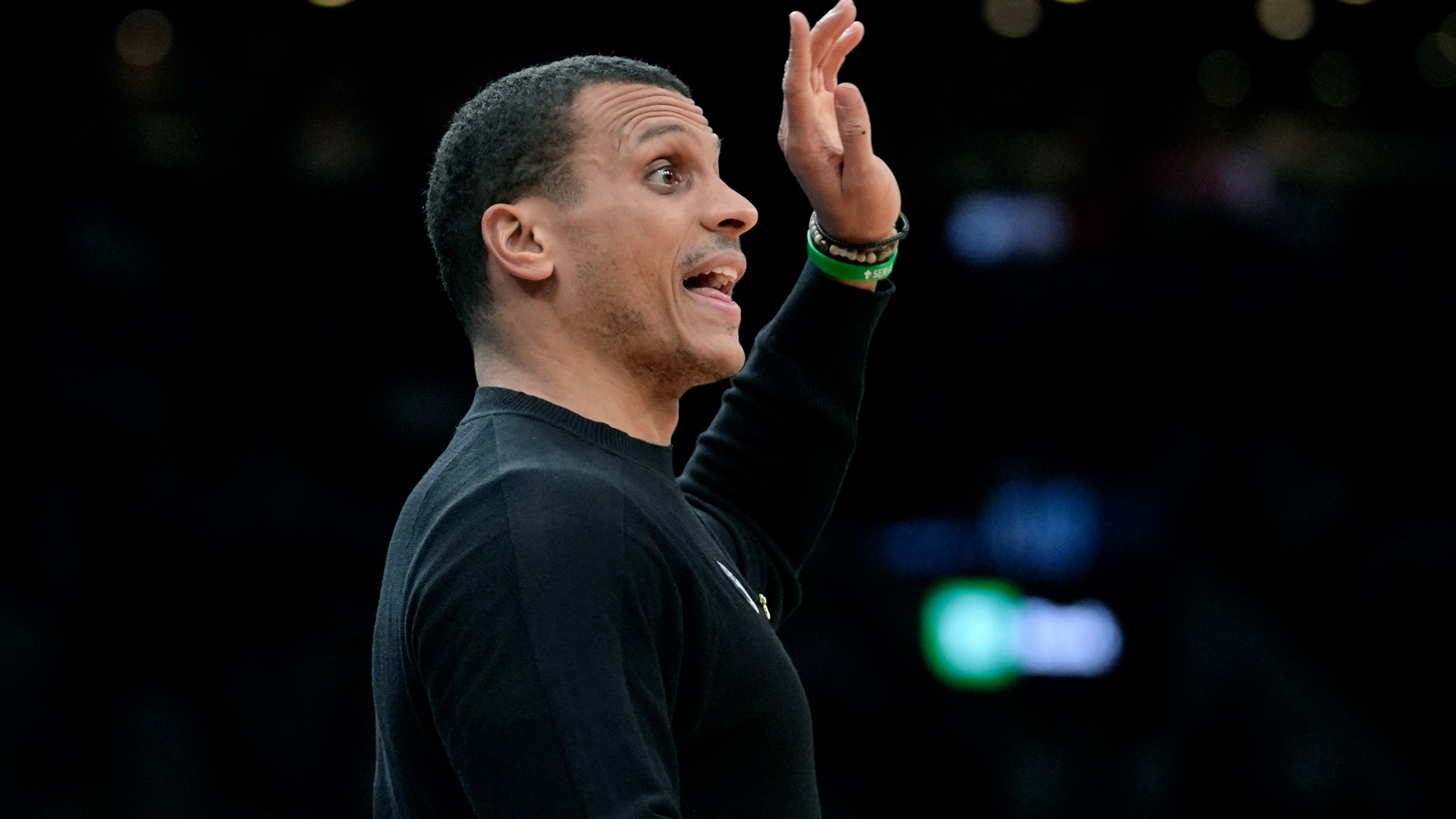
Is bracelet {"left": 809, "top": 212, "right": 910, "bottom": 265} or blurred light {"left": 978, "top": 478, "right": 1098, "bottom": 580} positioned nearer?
bracelet {"left": 809, "top": 212, "right": 910, "bottom": 265}

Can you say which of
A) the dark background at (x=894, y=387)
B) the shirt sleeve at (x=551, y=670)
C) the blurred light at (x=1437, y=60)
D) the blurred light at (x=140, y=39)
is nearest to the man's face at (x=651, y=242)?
the shirt sleeve at (x=551, y=670)

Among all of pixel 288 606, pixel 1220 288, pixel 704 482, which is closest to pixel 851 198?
pixel 704 482

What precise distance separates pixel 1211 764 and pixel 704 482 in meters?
2.70

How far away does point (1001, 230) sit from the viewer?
4461 mm

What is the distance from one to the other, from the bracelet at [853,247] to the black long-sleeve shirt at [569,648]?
0.44 metres

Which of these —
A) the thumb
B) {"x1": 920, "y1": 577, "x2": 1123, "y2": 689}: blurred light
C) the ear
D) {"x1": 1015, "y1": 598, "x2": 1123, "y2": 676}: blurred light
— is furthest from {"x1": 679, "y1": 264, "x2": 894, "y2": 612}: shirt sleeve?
{"x1": 1015, "y1": 598, "x2": 1123, "y2": 676}: blurred light

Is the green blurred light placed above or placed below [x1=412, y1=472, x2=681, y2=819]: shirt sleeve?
below

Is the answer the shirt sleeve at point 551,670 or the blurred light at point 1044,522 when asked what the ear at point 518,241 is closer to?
the shirt sleeve at point 551,670

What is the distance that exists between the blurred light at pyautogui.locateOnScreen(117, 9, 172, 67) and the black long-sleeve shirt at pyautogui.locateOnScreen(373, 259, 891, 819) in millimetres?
2740

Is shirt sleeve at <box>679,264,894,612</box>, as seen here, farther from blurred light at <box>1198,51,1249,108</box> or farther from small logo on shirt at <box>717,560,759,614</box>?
blurred light at <box>1198,51,1249,108</box>

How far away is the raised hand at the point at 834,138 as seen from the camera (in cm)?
162

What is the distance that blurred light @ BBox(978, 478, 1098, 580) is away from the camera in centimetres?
430

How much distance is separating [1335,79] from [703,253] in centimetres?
380

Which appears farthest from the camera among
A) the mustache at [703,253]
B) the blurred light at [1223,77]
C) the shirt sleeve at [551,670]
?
the blurred light at [1223,77]
